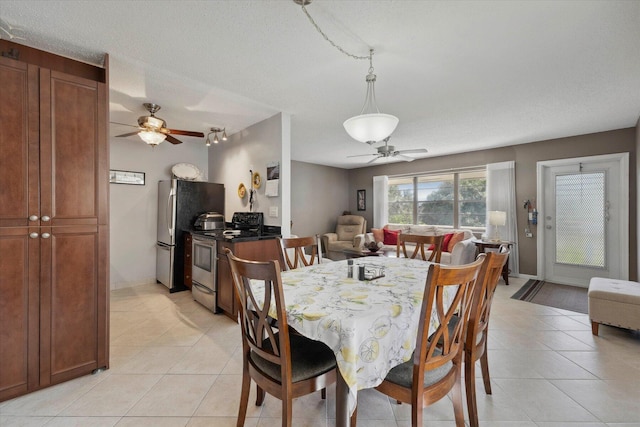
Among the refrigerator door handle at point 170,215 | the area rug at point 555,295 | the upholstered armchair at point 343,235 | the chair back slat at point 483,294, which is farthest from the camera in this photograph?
the upholstered armchair at point 343,235

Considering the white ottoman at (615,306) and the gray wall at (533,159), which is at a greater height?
the gray wall at (533,159)

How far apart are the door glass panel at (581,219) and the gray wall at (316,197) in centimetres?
448

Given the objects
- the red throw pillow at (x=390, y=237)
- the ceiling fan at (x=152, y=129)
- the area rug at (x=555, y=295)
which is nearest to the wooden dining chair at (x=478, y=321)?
the area rug at (x=555, y=295)

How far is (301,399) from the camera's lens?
5.85 feet

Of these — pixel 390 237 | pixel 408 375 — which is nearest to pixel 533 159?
pixel 390 237

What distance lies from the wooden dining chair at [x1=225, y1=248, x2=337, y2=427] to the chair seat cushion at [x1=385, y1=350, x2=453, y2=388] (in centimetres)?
27

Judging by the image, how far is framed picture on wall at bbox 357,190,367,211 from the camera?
7346mm

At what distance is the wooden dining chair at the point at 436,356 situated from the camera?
3.61 ft

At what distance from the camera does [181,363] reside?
2195mm

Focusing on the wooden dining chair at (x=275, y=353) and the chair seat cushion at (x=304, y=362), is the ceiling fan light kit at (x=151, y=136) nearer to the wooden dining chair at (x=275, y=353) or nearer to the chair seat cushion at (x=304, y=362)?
the wooden dining chair at (x=275, y=353)

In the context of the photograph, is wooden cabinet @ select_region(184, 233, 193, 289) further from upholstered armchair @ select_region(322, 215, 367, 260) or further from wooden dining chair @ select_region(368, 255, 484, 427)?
wooden dining chair @ select_region(368, 255, 484, 427)

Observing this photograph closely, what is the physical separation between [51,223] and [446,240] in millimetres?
5224

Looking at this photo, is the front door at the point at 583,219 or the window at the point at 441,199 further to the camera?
the window at the point at 441,199

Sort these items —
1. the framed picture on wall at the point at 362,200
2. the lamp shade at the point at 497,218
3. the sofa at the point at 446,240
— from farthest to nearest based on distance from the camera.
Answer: the framed picture on wall at the point at 362,200, the lamp shade at the point at 497,218, the sofa at the point at 446,240
